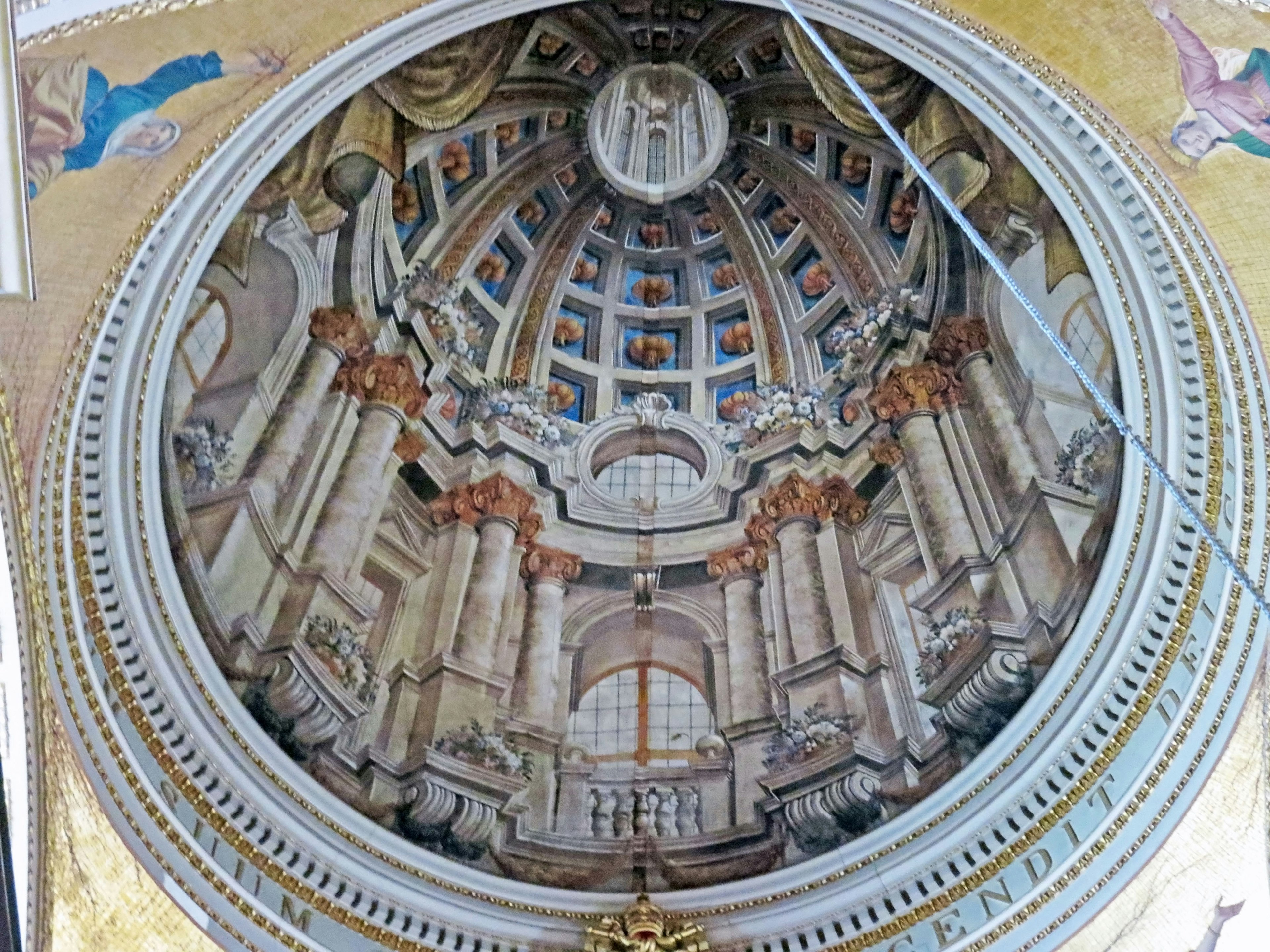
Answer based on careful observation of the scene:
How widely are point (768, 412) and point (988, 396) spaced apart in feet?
6.37

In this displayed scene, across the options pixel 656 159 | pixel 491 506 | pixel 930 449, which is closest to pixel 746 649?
pixel 930 449

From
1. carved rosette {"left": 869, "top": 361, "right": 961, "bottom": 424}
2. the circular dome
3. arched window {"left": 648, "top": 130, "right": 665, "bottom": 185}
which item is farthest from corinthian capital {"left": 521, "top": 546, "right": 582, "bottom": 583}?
arched window {"left": 648, "top": 130, "right": 665, "bottom": 185}

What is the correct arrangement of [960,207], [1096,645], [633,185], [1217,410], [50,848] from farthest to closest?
[633,185] → [960,207] → [1096,645] → [1217,410] → [50,848]

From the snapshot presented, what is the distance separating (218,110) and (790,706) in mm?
6086

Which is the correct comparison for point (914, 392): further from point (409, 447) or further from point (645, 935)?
point (645, 935)

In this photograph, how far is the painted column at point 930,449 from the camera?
1272 centimetres

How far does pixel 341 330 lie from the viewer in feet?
42.3

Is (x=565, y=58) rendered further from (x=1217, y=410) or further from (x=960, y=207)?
(x=1217, y=410)

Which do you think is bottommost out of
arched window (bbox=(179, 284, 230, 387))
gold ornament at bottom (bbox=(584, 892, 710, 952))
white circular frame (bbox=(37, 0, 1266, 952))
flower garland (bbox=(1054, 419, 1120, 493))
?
gold ornament at bottom (bbox=(584, 892, 710, 952))

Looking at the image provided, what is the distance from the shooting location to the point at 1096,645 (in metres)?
11.2

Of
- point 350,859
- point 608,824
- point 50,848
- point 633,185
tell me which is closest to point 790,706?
point 608,824

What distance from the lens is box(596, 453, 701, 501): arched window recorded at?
46.1ft

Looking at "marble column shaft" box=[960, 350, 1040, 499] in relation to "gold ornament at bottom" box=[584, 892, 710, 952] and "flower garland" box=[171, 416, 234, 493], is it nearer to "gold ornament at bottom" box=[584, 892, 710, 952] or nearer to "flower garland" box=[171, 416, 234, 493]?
"gold ornament at bottom" box=[584, 892, 710, 952]

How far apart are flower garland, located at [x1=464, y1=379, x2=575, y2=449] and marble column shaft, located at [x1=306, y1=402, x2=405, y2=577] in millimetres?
779
